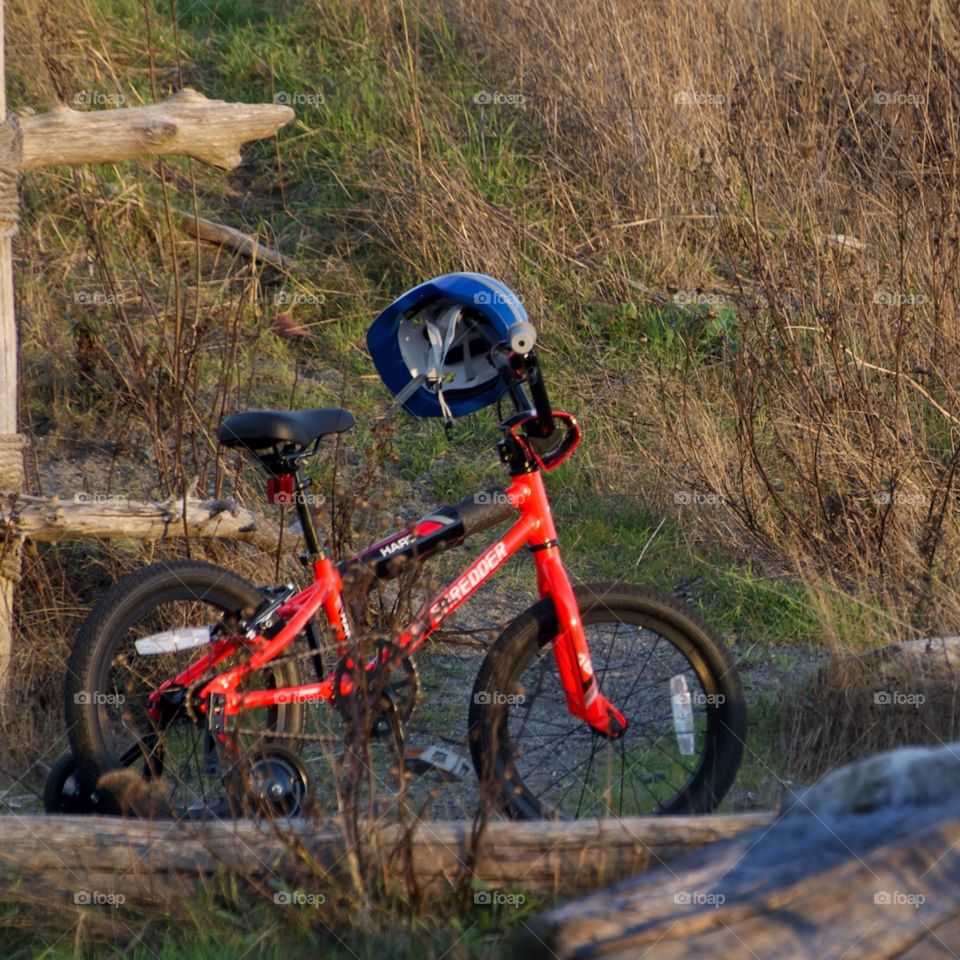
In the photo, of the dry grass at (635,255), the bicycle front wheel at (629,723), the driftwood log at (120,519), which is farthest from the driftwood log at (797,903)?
the driftwood log at (120,519)

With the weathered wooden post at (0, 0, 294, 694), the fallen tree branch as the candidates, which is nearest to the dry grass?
the fallen tree branch

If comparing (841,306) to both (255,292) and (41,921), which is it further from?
(41,921)

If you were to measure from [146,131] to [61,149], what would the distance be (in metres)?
0.28

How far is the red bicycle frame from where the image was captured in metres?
3.89

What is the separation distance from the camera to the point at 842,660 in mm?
4547

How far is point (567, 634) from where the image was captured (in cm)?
393

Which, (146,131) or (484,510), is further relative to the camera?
(146,131)

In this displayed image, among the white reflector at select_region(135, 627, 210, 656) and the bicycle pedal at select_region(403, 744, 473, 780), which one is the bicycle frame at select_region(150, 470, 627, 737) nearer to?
the white reflector at select_region(135, 627, 210, 656)

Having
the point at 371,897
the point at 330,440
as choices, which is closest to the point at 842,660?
the point at 371,897

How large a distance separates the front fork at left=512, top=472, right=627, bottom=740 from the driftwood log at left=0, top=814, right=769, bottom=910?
26.8 inches

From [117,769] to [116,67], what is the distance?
559cm

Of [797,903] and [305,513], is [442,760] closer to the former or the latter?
[305,513]

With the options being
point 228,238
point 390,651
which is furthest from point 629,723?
point 228,238

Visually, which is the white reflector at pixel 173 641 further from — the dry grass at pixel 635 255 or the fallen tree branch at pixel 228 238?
the fallen tree branch at pixel 228 238
